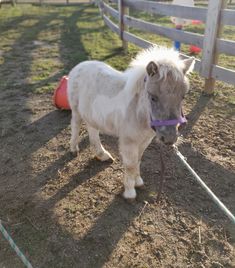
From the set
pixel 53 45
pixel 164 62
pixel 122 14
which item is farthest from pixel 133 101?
pixel 53 45

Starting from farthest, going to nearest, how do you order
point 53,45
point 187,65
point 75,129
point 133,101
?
point 53,45 < point 75,129 < point 133,101 < point 187,65

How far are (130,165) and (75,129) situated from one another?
1.27m

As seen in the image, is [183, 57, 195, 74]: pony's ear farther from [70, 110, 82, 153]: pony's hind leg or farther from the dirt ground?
[70, 110, 82, 153]: pony's hind leg

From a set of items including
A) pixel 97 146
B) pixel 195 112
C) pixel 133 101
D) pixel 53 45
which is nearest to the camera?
pixel 133 101

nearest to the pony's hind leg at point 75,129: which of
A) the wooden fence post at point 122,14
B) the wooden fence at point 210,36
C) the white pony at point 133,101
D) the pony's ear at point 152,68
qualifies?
the white pony at point 133,101

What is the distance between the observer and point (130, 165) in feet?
11.7

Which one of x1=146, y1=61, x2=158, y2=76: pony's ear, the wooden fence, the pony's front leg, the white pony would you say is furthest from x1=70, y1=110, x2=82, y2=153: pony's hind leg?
the wooden fence

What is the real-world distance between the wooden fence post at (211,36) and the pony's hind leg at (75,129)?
292 centimetres

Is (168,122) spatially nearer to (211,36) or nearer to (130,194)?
(130,194)

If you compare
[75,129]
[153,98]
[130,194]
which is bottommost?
[130,194]

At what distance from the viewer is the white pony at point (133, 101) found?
2732 millimetres

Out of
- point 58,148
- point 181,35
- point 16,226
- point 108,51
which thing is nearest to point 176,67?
point 16,226

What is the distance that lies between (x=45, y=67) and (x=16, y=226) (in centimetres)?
554

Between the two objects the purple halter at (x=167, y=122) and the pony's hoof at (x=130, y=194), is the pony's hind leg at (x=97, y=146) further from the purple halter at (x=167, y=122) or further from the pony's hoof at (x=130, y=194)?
the purple halter at (x=167, y=122)
